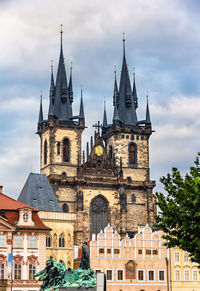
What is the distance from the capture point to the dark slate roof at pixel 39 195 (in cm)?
7112

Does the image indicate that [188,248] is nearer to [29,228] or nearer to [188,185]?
[188,185]

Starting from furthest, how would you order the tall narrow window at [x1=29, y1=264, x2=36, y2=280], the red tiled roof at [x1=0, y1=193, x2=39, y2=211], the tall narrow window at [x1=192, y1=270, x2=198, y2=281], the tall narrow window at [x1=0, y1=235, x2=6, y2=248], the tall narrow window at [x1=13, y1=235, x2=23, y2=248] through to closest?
1. the tall narrow window at [x1=192, y1=270, x2=198, y2=281]
2. the red tiled roof at [x1=0, y1=193, x2=39, y2=211]
3. the tall narrow window at [x1=13, y1=235, x2=23, y2=248]
4. the tall narrow window at [x1=29, y1=264, x2=36, y2=280]
5. the tall narrow window at [x1=0, y1=235, x2=6, y2=248]

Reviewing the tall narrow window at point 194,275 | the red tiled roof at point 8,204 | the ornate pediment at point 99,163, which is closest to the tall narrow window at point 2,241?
the red tiled roof at point 8,204

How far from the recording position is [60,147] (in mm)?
87250

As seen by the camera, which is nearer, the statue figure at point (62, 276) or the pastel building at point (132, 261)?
the statue figure at point (62, 276)

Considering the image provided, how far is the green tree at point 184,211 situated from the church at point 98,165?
4543 cm

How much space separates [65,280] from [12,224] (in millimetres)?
19039

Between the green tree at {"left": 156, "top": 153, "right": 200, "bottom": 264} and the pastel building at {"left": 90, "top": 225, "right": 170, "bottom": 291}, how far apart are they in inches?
1156

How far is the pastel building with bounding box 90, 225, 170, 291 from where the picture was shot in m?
64.6

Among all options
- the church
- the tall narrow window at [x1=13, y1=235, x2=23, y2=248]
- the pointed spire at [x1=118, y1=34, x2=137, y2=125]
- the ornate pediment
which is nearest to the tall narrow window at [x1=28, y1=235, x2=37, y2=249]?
the tall narrow window at [x1=13, y1=235, x2=23, y2=248]

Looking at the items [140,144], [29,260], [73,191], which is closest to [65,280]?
[29,260]

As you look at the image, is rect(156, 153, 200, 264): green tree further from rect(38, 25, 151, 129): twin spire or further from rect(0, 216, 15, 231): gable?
rect(38, 25, 151, 129): twin spire

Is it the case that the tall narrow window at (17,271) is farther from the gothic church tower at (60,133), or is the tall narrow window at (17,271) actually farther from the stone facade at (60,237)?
the gothic church tower at (60,133)

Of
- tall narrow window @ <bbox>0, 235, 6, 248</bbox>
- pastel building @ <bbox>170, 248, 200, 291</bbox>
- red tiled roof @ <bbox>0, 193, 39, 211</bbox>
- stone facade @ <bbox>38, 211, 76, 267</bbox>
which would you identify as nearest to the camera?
tall narrow window @ <bbox>0, 235, 6, 248</bbox>
